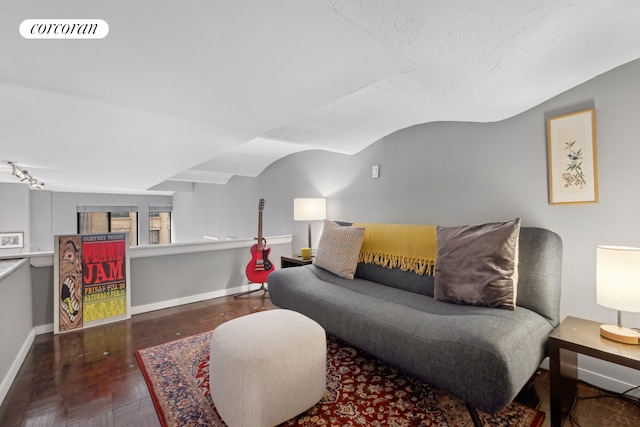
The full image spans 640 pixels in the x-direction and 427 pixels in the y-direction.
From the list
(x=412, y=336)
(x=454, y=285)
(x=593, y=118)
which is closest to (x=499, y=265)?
(x=454, y=285)

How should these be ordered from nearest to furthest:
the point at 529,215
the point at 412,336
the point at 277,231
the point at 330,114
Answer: the point at 412,336 < the point at 529,215 < the point at 330,114 < the point at 277,231

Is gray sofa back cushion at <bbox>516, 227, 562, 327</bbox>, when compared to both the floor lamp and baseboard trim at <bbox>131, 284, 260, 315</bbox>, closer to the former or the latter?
the floor lamp

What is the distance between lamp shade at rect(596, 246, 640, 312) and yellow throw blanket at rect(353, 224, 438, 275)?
93 centimetres

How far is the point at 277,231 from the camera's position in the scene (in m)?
4.69

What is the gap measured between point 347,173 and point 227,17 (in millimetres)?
2560

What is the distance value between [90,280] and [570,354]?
12.4 ft

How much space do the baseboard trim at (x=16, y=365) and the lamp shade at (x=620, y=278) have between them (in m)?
3.33

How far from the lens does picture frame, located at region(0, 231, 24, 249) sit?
17.0 ft

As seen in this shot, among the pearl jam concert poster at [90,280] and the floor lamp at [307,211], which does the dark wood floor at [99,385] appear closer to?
the pearl jam concert poster at [90,280]

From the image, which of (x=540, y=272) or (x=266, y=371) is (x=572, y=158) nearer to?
(x=540, y=272)

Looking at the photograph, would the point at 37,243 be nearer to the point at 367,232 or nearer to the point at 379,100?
the point at 367,232

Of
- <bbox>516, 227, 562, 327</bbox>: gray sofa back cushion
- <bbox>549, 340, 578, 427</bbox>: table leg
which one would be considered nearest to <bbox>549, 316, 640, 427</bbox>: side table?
<bbox>549, 340, 578, 427</bbox>: table leg

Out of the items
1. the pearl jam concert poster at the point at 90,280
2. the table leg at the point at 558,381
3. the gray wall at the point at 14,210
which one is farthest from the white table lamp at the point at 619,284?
the gray wall at the point at 14,210

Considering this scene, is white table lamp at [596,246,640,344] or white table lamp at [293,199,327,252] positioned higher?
white table lamp at [293,199,327,252]
